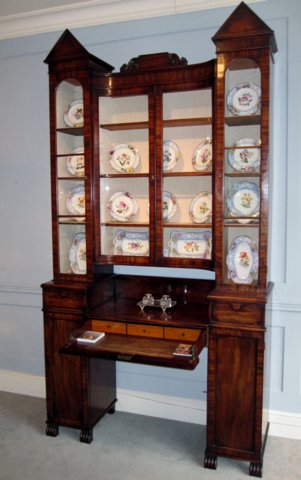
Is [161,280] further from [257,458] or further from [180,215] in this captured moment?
[257,458]

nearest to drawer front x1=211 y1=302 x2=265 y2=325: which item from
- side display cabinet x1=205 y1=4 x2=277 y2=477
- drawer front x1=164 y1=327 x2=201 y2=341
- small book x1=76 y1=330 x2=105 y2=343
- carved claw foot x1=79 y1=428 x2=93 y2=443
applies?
side display cabinet x1=205 y1=4 x2=277 y2=477

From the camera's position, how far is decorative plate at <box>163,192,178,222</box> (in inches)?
106

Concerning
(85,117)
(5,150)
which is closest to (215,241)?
(85,117)

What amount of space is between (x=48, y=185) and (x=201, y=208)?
48.8 inches

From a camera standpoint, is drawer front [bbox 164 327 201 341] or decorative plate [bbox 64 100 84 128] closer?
drawer front [bbox 164 327 201 341]

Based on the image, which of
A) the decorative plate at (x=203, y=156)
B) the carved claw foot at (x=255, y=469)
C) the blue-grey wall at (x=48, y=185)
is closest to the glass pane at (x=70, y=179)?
the blue-grey wall at (x=48, y=185)

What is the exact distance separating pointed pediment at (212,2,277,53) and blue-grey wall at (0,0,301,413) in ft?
1.39

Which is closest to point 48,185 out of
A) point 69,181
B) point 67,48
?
point 69,181

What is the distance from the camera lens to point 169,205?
2.69 metres

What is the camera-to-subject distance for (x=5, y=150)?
3.39 m

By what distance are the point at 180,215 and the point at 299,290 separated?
0.86 m

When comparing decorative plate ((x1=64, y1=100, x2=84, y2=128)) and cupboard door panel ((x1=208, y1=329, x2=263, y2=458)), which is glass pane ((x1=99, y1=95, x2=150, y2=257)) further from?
cupboard door panel ((x1=208, y1=329, x2=263, y2=458))

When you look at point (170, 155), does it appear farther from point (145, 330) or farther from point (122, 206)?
point (145, 330)

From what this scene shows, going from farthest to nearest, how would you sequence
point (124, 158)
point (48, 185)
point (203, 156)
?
point (48, 185)
point (124, 158)
point (203, 156)
